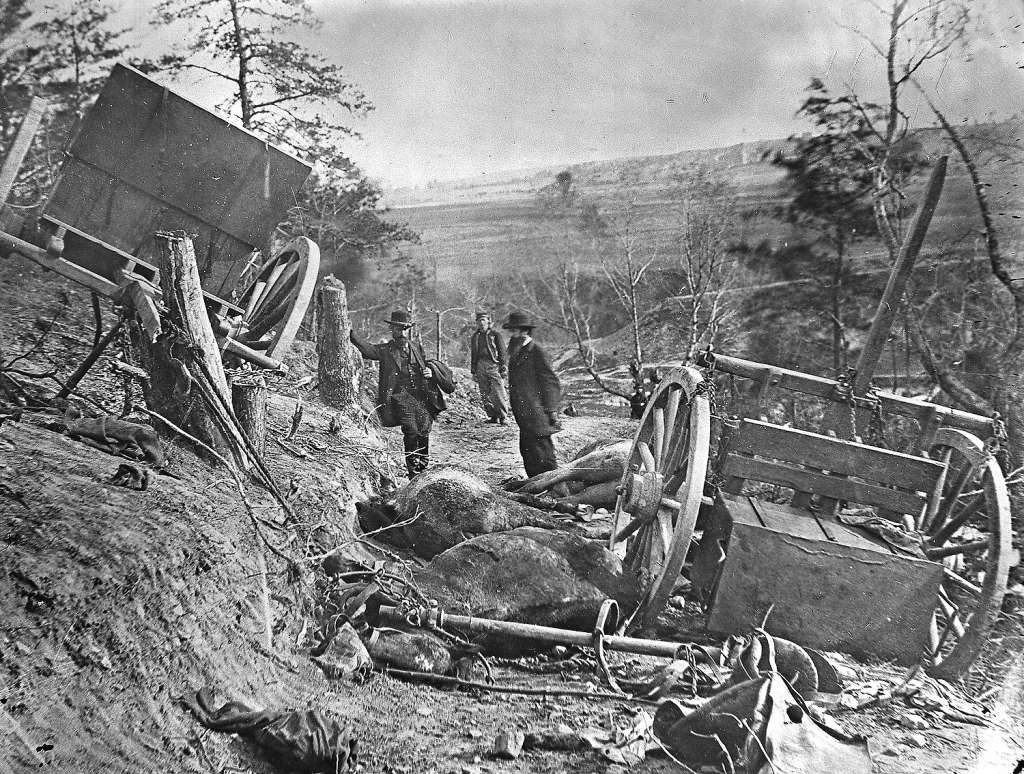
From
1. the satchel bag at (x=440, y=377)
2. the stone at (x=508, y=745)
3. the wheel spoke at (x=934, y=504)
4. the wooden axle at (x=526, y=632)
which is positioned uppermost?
the wheel spoke at (x=934, y=504)

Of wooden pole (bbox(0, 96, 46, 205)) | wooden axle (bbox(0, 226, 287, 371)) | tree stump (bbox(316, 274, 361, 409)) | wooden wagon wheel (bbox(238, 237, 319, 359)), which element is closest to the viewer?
wooden pole (bbox(0, 96, 46, 205))

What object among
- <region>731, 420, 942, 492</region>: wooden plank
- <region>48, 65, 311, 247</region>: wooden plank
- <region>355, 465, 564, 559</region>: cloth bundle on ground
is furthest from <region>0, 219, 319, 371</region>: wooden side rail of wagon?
<region>731, 420, 942, 492</region>: wooden plank

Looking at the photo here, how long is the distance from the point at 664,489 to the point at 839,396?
1.10 m

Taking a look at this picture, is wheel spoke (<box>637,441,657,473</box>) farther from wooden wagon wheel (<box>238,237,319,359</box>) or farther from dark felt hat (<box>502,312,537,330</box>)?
wooden wagon wheel (<box>238,237,319,359</box>)

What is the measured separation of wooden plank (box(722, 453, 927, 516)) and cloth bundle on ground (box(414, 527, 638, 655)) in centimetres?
91

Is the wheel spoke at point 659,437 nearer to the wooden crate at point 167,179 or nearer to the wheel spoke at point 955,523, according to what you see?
the wheel spoke at point 955,523

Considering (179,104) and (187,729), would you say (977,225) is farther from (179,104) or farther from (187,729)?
(187,729)

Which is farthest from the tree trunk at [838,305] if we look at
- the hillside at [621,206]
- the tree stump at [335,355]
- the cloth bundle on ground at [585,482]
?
the tree stump at [335,355]

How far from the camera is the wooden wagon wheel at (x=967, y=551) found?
9.57 ft

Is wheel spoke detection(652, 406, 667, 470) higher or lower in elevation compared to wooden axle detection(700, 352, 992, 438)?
lower

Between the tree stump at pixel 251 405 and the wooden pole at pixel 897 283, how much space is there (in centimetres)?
335

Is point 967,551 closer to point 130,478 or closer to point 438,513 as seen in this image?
point 438,513

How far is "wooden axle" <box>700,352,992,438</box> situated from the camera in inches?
136

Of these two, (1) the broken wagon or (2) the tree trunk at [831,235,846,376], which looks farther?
(2) the tree trunk at [831,235,846,376]
